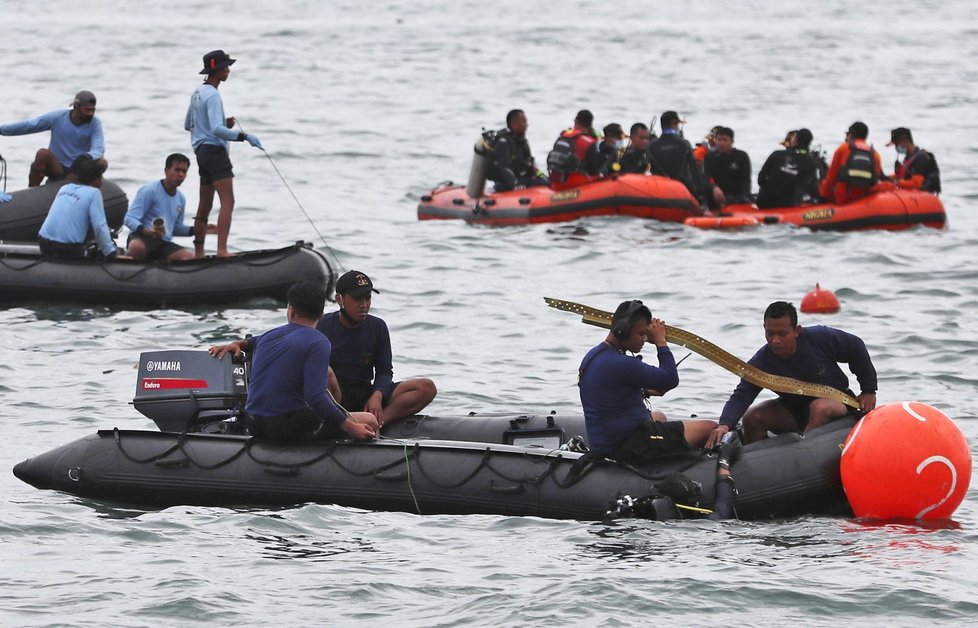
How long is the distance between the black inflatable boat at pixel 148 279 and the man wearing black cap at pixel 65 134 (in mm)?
1372

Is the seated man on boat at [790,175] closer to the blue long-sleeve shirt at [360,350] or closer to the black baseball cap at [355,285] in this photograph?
the blue long-sleeve shirt at [360,350]

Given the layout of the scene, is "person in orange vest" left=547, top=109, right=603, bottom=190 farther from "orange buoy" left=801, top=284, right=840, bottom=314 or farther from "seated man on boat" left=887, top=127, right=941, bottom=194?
"orange buoy" left=801, top=284, right=840, bottom=314

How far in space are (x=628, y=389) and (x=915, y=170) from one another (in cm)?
1291

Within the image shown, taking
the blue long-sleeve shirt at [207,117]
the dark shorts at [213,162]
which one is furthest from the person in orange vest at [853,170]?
the blue long-sleeve shirt at [207,117]

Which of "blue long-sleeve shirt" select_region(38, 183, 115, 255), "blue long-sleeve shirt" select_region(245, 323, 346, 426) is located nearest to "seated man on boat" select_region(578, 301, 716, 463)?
"blue long-sleeve shirt" select_region(245, 323, 346, 426)

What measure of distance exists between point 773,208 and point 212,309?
8.32 metres

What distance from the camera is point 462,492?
31.5ft

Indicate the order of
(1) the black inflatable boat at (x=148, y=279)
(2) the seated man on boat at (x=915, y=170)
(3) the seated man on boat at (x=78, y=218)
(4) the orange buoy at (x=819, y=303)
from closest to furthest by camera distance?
(3) the seated man on boat at (x=78, y=218), (1) the black inflatable boat at (x=148, y=279), (4) the orange buoy at (x=819, y=303), (2) the seated man on boat at (x=915, y=170)

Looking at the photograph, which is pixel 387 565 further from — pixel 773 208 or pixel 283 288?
pixel 773 208

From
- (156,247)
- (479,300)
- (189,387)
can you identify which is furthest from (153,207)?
(189,387)

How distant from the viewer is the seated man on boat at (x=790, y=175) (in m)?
20.5

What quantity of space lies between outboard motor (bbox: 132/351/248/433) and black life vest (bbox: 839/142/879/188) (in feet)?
37.4

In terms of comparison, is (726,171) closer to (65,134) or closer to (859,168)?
(859,168)

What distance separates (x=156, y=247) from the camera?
1565 cm
